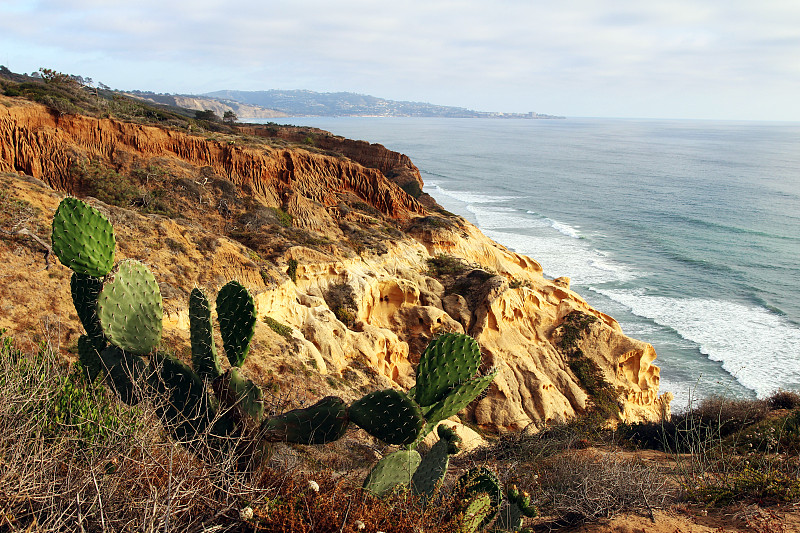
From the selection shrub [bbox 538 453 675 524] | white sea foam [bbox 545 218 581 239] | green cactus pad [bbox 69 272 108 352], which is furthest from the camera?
white sea foam [bbox 545 218 581 239]

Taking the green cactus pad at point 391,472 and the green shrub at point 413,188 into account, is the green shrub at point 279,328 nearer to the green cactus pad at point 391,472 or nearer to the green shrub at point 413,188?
the green cactus pad at point 391,472

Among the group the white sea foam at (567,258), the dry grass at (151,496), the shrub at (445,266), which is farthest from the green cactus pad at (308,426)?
the white sea foam at (567,258)

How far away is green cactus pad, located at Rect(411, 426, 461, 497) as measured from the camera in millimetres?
5867

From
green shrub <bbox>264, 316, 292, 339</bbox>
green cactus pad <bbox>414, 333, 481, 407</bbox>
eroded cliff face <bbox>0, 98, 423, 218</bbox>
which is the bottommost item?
green shrub <bbox>264, 316, 292, 339</bbox>

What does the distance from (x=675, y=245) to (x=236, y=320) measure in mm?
57990

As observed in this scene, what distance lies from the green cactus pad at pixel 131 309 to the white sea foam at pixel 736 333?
29480 millimetres

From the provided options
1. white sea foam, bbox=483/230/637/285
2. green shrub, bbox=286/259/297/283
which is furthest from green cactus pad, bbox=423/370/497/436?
white sea foam, bbox=483/230/637/285

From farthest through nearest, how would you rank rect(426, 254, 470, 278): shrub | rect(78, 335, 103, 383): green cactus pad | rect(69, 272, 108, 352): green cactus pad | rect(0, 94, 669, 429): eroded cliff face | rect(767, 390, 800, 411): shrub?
1. rect(426, 254, 470, 278): shrub
2. rect(767, 390, 800, 411): shrub
3. rect(0, 94, 669, 429): eroded cliff face
4. rect(78, 335, 103, 383): green cactus pad
5. rect(69, 272, 108, 352): green cactus pad

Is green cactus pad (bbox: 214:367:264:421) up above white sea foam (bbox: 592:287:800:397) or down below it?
above

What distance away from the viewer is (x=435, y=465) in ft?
19.5

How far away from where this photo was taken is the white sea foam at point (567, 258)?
44031 millimetres

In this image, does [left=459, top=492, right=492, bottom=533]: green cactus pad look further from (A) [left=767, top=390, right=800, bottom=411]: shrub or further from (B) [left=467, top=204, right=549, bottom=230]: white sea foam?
(B) [left=467, top=204, right=549, bottom=230]: white sea foam

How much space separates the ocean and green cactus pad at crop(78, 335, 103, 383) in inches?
388

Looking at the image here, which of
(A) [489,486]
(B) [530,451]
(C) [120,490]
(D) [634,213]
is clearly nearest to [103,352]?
(C) [120,490]
